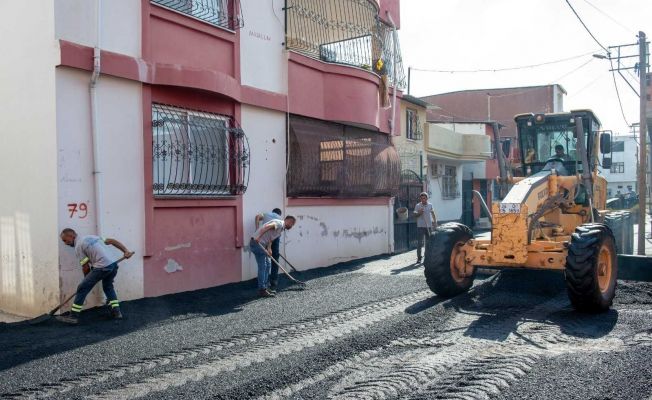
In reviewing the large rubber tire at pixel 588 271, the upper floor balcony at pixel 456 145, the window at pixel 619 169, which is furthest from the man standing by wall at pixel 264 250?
the window at pixel 619 169

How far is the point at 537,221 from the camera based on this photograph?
903 cm

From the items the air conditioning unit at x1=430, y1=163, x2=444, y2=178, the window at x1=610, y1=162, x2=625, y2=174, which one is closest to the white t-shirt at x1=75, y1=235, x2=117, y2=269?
the air conditioning unit at x1=430, y1=163, x2=444, y2=178

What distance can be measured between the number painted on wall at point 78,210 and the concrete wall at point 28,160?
211mm

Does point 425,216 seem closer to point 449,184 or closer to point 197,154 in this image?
point 197,154

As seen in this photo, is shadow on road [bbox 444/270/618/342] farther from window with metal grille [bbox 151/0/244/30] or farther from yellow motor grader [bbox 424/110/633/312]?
window with metal grille [bbox 151/0/244/30]

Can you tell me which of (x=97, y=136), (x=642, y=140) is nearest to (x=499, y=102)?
(x=642, y=140)

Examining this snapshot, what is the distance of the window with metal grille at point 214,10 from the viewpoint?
1027cm

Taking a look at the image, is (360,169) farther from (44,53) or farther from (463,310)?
(44,53)

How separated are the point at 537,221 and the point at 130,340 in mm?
5669

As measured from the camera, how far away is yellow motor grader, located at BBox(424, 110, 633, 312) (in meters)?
7.74

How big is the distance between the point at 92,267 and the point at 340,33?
844cm

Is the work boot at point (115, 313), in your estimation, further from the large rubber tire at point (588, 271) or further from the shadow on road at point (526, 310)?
the large rubber tire at point (588, 271)

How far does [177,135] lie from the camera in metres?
9.98

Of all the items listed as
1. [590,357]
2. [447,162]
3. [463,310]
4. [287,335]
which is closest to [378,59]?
[463,310]
